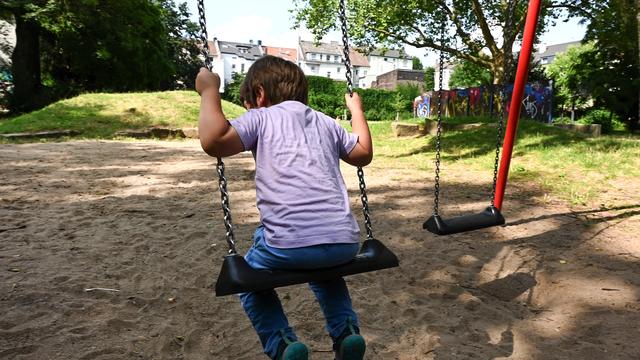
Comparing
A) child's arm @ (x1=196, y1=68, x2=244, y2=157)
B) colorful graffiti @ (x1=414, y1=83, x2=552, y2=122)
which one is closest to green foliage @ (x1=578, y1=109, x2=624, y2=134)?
colorful graffiti @ (x1=414, y1=83, x2=552, y2=122)

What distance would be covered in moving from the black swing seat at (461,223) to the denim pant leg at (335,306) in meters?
1.66

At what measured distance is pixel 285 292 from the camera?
10.9 feet

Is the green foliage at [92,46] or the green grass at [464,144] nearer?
the green grass at [464,144]

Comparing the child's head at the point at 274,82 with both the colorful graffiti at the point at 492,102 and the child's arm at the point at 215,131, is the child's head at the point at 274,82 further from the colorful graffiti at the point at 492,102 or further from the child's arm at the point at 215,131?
the colorful graffiti at the point at 492,102

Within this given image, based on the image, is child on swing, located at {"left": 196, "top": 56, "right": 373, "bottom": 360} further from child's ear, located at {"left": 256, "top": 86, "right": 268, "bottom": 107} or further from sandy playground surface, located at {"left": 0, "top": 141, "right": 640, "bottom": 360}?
sandy playground surface, located at {"left": 0, "top": 141, "right": 640, "bottom": 360}

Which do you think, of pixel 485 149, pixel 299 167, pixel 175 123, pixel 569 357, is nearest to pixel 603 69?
pixel 485 149

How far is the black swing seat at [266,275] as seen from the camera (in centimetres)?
155

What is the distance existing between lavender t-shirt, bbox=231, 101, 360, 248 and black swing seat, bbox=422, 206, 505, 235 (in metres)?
1.84

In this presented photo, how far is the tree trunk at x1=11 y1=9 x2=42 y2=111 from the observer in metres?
17.5

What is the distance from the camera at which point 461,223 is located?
349 cm

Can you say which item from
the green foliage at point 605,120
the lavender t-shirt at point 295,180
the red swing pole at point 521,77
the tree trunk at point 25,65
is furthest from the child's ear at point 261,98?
the green foliage at point 605,120

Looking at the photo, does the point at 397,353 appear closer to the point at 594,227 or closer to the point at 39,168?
the point at 594,227

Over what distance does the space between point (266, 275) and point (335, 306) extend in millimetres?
379

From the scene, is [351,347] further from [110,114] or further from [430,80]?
[430,80]
